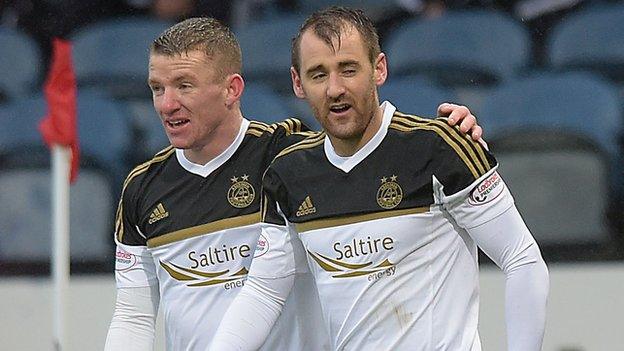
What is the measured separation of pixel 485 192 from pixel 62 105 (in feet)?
8.76

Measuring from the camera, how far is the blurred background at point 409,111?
5.52 meters

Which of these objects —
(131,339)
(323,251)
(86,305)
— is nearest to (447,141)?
(323,251)

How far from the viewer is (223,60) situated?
328 centimetres

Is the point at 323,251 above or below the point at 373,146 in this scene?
below

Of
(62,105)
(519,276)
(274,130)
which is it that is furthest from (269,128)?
(62,105)

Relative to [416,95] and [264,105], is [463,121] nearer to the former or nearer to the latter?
[416,95]

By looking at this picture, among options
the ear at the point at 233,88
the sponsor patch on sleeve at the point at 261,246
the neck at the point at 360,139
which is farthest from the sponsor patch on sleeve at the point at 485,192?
the ear at the point at 233,88

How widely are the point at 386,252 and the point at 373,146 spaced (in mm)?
239

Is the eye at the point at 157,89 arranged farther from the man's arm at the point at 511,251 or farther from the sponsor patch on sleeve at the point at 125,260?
the man's arm at the point at 511,251

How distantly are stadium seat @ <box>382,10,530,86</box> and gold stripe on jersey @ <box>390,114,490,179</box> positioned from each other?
8.89ft

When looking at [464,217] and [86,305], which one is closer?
[464,217]

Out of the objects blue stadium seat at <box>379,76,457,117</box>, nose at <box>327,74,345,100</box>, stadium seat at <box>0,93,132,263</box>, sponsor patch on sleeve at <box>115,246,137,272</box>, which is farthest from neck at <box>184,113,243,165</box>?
stadium seat at <box>0,93,132,263</box>

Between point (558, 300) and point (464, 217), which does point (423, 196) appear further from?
point (558, 300)

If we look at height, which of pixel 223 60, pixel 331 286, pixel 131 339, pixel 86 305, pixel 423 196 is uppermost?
pixel 223 60
